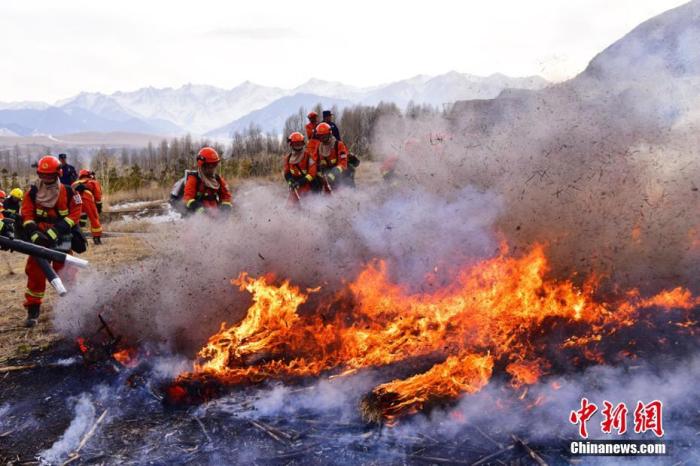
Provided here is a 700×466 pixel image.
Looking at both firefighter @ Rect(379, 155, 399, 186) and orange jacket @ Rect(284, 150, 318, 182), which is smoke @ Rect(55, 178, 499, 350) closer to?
orange jacket @ Rect(284, 150, 318, 182)

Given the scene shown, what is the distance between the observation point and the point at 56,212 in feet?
21.7

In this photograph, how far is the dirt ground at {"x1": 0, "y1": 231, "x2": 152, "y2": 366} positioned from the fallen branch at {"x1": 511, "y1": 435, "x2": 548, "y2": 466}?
5714mm

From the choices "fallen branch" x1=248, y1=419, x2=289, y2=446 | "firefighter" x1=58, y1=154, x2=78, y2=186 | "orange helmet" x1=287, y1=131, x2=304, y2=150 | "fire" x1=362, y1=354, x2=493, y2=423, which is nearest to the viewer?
"fallen branch" x1=248, y1=419, x2=289, y2=446

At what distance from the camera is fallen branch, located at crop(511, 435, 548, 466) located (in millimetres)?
3625

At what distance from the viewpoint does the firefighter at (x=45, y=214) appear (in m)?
6.38

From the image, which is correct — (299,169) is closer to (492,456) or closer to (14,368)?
(14,368)

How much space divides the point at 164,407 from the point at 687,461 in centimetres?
450

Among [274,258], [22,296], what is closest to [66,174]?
[22,296]

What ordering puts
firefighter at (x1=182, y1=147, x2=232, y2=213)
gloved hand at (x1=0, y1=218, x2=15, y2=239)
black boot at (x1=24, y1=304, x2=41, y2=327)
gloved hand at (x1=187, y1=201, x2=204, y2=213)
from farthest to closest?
gloved hand at (x1=0, y1=218, x2=15, y2=239)
firefighter at (x1=182, y1=147, x2=232, y2=213)
gloved hand at (x1=187, y1=201, x2=204, y2=213)
black boot at (x1=24, y1=304, x2=41, y2=327)

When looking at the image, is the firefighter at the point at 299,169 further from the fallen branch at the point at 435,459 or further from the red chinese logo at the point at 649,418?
the red chinese logo at the point at 649,418

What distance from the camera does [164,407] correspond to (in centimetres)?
464

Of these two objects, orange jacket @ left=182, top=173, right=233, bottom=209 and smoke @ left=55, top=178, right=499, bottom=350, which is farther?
orange jacket @ left=182, top=173, right=233, bottom=209

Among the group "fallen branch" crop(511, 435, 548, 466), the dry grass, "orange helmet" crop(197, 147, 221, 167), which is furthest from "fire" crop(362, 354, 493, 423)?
the dry grass

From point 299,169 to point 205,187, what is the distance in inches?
85.7
